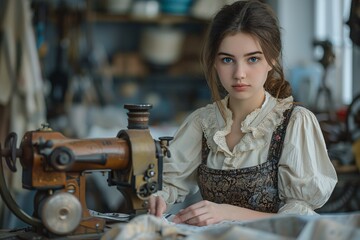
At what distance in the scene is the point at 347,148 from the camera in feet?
13.8

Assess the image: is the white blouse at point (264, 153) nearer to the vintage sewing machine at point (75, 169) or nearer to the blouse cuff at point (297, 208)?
the blouse cuff at point (297, 208)

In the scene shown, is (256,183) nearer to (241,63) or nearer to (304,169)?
(304,169)

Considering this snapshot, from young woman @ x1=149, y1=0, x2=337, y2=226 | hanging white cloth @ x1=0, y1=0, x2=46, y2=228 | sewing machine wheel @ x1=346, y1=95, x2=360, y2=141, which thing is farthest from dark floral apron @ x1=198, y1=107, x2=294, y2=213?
hanging white cloth @ x1=0, y1=0, x2=46, y2=228

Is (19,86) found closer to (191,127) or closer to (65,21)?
(65,21)

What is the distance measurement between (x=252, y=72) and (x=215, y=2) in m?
4.70

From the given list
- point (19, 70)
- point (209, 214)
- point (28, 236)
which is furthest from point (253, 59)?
point (19, 70)

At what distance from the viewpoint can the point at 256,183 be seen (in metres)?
2.15

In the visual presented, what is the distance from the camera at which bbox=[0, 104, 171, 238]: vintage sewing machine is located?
1829mm

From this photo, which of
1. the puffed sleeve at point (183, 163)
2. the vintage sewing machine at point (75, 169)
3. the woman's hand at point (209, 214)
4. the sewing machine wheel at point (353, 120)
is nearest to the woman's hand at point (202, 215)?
the woman's hand at point (209, 214)

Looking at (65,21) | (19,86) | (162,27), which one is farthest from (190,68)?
(19,86)

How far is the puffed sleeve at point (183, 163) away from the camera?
2.28m

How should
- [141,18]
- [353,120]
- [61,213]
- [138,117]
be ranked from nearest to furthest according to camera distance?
1. [61,213]
2. [138,117]
3. [353,120]
4. [141,18]

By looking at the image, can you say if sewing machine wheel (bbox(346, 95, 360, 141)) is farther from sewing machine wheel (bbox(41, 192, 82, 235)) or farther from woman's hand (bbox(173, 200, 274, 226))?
sewing machine wheel (bbox(41, 192, 82, 235))

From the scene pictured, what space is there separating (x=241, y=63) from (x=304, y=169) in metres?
0.34
